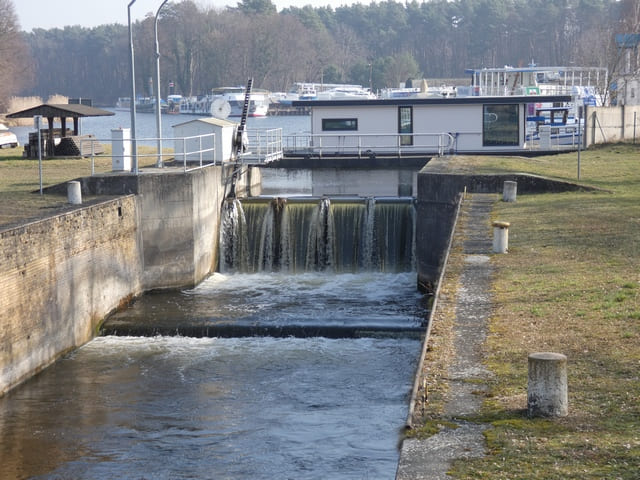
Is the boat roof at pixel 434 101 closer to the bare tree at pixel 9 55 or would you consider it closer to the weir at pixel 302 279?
the weir at pixel 302 279

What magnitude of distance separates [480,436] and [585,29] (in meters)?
140

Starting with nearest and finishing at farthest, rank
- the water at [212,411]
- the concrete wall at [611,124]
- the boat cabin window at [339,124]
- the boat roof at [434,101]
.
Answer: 1. the water at [212,411]
2. the boat roof at [434,101]
3. the boat cabin window at [339,124]
4. the concrete wall at [611,124]

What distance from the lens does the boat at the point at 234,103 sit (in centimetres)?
11900

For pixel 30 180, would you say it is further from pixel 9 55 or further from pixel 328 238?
pixel 9 55

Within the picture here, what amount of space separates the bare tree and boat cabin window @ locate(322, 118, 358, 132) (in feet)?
232

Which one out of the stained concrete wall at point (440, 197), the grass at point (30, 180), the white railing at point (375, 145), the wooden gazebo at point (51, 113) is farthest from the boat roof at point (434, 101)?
the stained concrete wall at point (440, 197)

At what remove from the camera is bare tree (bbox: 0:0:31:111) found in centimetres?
11144

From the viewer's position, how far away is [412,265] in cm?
2833

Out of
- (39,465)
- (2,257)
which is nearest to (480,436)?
(39,465)

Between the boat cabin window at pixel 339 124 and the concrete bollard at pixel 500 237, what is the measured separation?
22.5 meters

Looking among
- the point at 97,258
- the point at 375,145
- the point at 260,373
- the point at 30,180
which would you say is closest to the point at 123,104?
the point at 375,145

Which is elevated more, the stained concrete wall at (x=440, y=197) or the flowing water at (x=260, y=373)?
the stained concrete wall at (x=440, y=197)

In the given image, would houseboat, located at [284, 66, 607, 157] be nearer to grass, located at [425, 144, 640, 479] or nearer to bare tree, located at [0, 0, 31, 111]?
grass, located at [425, 144, 640, 479]

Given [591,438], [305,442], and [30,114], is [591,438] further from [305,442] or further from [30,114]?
[30,114]
